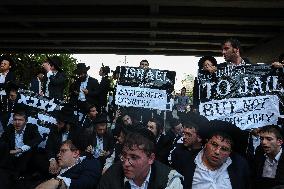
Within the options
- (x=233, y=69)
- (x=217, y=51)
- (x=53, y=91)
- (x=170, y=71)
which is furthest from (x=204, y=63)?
(x=217, y=51)

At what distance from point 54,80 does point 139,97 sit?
9.15ft

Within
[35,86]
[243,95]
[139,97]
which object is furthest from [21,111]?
[243,95]

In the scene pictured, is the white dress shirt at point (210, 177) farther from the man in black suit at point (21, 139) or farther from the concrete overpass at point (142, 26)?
the concrete overpass at point (142, 26)

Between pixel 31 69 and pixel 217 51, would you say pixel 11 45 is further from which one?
pixel 217 51

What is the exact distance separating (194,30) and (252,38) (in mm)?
2878

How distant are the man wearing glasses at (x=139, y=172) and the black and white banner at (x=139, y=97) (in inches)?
192

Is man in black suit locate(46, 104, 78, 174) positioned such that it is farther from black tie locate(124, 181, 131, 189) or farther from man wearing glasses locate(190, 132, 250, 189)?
black tie locate(124, 181, 131, 189)

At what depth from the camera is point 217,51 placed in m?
21.2

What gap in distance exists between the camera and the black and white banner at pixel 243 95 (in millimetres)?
5801

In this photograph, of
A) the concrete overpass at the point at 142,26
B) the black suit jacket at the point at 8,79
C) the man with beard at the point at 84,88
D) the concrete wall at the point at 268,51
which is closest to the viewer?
the black suit jacket at the point at 8,79

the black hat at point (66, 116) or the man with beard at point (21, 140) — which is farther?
the black hat at point (66, 116)

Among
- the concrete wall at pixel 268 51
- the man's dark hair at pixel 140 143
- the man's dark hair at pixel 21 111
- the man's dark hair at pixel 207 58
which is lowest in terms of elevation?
the man's dark hair at pixel 140 143

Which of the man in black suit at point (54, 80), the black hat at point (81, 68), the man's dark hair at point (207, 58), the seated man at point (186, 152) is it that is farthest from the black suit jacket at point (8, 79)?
the man's dark hair at point (207, 58)

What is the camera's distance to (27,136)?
7809 mm
